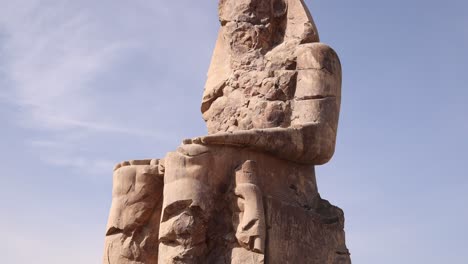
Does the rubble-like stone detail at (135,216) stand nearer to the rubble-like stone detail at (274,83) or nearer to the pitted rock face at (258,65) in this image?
the rubble-like stone detail at (274,83)

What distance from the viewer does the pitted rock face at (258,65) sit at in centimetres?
684

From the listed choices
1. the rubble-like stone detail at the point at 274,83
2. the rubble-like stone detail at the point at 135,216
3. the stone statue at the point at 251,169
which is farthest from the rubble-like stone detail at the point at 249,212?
the rubble-like stone detail at the point at 135,216

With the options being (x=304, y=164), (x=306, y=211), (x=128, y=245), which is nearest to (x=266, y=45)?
(x=304, y=164)

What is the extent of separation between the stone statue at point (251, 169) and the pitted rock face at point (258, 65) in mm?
10

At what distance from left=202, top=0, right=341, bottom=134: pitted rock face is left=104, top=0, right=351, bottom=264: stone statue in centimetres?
1

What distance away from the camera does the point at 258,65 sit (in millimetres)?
7164

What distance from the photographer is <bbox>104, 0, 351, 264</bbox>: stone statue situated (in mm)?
5809

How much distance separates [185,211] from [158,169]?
29.7 inches

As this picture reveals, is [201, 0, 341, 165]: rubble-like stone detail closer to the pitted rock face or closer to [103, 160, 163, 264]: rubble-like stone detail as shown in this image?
the pitted rock face

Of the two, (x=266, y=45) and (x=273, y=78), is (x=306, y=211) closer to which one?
(x=273, y=78)

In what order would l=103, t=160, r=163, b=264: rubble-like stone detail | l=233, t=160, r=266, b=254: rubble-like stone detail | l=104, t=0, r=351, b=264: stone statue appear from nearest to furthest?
l=233, t=160, r=266, b=254: rubble-like stone detail < l=104, t=0, r=351, b=264: stone statue < l=103, t=160, r=163, b=264: rubble-like stone detail

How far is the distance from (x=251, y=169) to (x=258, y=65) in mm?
1476

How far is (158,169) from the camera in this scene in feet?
21.0

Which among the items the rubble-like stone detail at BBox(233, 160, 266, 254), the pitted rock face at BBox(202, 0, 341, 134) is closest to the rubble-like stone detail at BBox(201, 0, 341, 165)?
the pitted rock face at BBox(202, 0, 341, 134)
